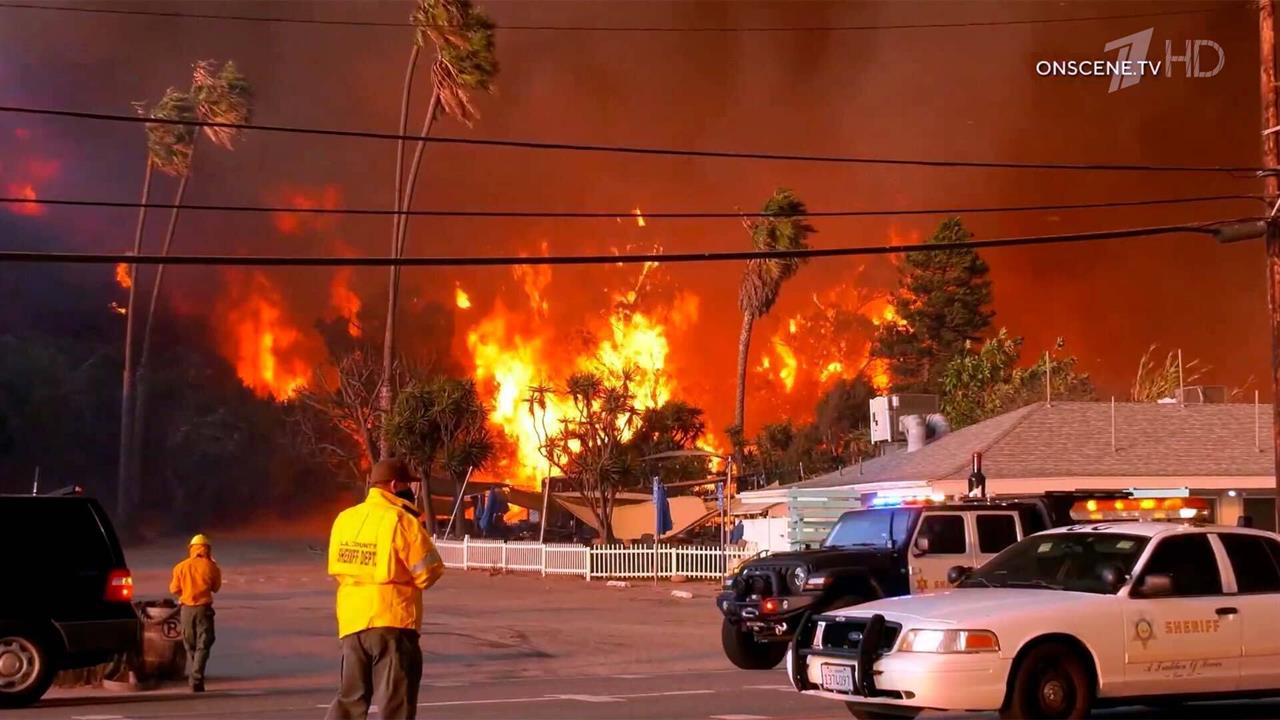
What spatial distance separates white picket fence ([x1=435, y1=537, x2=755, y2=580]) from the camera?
3612cm

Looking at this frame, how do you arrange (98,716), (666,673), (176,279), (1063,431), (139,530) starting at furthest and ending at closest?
1. (176,279)
2. (139,530)
3. (1063,431)
4. (666,673)
5. (98,716)

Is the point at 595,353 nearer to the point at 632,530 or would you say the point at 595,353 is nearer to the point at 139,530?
the point at 139,530

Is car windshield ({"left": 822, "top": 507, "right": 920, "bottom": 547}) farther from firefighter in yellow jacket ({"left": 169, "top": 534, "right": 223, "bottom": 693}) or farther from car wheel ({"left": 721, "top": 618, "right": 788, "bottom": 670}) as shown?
firefighter in yellow jacket ({"left": 169, "top": 534, "right": 223, "bottom": 693})

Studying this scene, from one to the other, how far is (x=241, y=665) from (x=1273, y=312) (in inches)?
565

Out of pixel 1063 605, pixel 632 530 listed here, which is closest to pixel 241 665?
pixel 1063 605

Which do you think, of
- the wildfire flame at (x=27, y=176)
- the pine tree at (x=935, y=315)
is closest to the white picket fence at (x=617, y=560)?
the pine tree at (x=935, y=315)

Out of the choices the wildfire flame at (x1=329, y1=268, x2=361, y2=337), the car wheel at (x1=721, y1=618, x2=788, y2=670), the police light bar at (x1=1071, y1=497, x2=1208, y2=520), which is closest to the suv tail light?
the car wheel at (x1=721, y1=618, x2=788, y2=670)

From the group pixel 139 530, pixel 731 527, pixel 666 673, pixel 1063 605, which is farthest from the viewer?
pixel 139 530

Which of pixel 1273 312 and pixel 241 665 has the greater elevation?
pixel 1273 312

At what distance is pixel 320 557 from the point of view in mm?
50000

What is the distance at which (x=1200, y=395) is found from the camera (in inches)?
1287

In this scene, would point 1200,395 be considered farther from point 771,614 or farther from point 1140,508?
point 771,614

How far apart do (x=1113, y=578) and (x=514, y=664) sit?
33.5ft

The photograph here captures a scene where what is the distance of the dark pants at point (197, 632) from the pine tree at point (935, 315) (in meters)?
58.0
